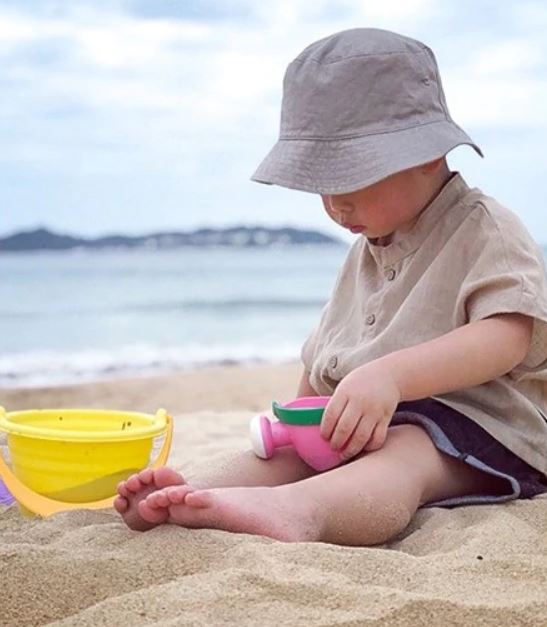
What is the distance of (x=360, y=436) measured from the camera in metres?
1.80

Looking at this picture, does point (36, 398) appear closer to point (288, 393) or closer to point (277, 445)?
point (288, 393)

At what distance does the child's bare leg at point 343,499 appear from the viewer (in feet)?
5.33

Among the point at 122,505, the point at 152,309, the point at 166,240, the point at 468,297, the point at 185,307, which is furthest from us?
the point at 166,240

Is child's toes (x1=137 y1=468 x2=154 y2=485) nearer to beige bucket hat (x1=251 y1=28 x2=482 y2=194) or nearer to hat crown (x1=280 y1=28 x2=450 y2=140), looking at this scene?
beige bucket hat (x1=251 y1=28 x2=482 y2=194)

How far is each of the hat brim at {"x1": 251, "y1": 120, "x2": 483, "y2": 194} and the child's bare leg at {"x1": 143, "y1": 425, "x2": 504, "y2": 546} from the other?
0.45 m

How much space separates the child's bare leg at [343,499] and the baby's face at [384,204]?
365 mm

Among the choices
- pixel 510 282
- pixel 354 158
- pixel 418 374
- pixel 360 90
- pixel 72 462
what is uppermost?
pixel 360 90

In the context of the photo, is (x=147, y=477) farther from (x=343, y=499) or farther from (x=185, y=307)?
(x=185, y=307)

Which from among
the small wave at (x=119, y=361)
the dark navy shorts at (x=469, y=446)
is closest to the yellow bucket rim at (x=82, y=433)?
the dark navy shorts at (x=469, y=446)

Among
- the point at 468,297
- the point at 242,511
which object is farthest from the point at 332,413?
the point at 468,297

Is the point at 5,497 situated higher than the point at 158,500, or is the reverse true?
the point at 158,500

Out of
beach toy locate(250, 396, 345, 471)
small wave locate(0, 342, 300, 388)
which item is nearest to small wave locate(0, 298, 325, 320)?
small wave locate(0, 342, 300, 388)

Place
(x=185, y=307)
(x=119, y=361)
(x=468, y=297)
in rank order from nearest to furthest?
(x=468, y=297) → (x=119, y=361) → (x=185, y=307)

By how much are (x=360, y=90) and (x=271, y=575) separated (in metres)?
0.88
